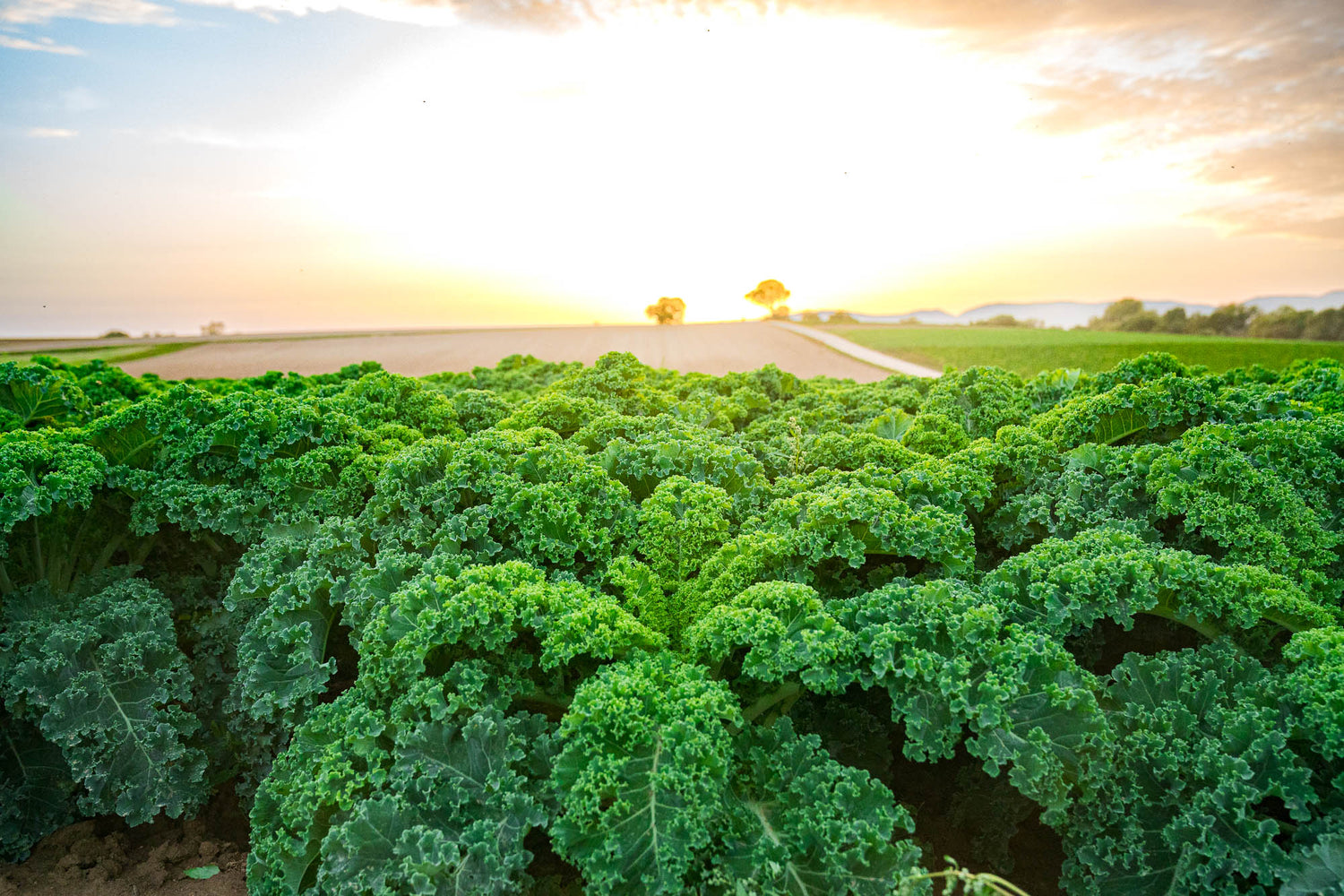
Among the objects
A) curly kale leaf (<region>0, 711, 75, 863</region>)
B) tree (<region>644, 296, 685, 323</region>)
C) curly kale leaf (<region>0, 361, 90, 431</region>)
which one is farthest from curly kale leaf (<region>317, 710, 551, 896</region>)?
tree (<region>644, 296, 685, 323</region>)

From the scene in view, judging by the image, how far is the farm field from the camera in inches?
816

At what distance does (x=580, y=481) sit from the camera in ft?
14.4

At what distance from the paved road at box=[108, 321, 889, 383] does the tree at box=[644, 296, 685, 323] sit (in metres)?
11.8

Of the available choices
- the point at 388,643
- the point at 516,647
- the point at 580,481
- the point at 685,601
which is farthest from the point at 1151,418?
the point at 388,643

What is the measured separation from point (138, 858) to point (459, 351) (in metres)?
23.4

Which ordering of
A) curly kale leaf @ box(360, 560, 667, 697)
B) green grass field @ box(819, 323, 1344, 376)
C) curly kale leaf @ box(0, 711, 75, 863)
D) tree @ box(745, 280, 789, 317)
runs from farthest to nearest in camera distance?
1. tree @ box(745, 280, 789, 317)
2. green grass field @ box(819, 323, 1344, 376)
3. curly kale leaf @ box(0, 711, 75, 863)
4. curly kale leaf @ box(360, 560, 667, 697)

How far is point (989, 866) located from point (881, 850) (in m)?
1.27

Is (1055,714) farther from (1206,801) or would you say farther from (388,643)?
(388,643)

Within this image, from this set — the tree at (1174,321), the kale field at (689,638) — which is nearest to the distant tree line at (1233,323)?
the tree at (1174,321)

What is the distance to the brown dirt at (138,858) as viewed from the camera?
4.14 meters

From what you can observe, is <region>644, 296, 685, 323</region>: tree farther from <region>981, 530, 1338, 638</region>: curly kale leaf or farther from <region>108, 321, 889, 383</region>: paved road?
<region>981, 530, 1338, 638</region>: curly kale leaf

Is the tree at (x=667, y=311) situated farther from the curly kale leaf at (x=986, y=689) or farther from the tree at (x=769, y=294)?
the curly kale leaf at (x=986, y=689)

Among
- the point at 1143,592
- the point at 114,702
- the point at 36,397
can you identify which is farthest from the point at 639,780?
the point at 36,397

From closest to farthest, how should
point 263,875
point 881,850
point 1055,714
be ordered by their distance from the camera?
point 881,850
point 1055,714
point 263,875
